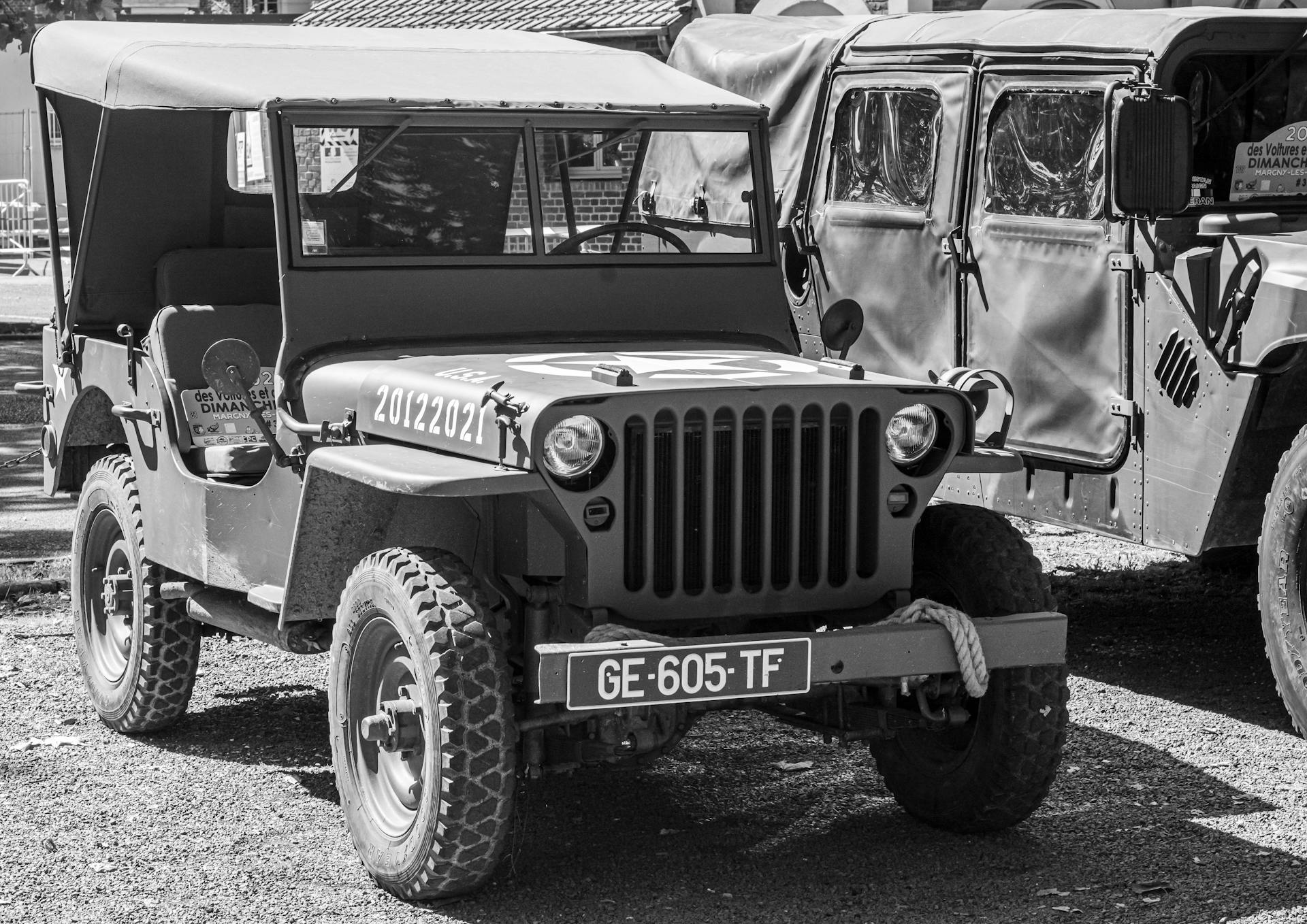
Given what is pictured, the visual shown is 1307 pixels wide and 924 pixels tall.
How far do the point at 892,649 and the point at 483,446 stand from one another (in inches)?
40.3

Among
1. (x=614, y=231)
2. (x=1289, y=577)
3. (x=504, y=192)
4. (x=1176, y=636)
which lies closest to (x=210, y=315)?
(x=504, y=192)

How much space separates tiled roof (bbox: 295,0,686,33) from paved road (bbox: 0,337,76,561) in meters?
5.25

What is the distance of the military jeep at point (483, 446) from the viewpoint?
4168mm

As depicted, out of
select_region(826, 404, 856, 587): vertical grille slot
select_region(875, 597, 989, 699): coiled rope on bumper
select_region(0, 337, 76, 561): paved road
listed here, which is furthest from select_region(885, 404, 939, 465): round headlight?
select_region(0, 337, 76, 561): paved road

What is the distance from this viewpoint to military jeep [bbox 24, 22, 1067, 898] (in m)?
4.17

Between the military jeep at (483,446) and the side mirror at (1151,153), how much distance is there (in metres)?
1.18

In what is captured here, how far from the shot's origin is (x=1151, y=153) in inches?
229

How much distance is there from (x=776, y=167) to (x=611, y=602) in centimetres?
395

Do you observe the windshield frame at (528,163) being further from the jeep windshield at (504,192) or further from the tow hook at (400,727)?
the tow hook at (400,727)

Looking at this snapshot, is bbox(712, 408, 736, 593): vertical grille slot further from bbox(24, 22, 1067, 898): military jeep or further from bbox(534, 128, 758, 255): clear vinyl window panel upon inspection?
bbox(534, 128, 758, 255): clear vinyl window panel

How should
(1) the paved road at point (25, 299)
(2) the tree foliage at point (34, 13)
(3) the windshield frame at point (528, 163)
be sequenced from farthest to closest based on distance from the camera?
(1) the paved road at point (25, 299) < (2) the tree foliage at point (34, 13) < (3) the windshield frame at point (528, 163)

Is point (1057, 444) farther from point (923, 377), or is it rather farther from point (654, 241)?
point (654, 241)

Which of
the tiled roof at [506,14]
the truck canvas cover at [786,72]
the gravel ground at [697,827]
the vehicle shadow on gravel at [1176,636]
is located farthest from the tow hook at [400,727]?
the tiled roof at [506,14]

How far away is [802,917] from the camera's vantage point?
4.28 meters
